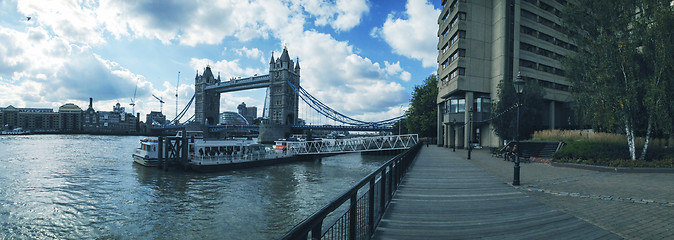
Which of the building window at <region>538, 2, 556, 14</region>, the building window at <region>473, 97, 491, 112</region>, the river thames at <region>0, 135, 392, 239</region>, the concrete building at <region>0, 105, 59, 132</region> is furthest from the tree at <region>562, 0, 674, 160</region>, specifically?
the concrete building at <region>0, 105, 59, 132</region>

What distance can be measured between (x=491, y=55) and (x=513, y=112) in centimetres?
1197

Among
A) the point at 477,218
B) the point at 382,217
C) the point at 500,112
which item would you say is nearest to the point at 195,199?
the point at 382,217

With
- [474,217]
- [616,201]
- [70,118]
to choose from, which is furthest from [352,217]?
[70,118]

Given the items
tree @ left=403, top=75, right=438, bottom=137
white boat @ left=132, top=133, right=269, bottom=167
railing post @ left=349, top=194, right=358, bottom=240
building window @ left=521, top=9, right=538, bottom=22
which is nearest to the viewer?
railing post @ left=349, top=194, right=358, bottom=240

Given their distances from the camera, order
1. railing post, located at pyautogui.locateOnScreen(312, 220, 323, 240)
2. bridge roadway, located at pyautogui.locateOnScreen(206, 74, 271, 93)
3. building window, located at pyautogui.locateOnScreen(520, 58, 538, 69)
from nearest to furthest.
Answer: railing post, located at pyautogui.locateOnScreen(312, 220, 323, 240) < building window, located at pyautogui.locateOnScreen(520, 58, 538, 69) < bridge roadway, located at pyautogui.locateOnScreen(206, 74, 271, 93)

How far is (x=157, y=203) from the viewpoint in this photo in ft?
53.6

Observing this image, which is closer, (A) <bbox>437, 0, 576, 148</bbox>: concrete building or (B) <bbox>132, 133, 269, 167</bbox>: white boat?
(B) <bbox>132, 133, 269, 167</bbox>: white boat

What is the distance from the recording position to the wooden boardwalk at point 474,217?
5.38 metres

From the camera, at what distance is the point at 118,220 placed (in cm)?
1322

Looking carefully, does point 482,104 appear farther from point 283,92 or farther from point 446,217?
point 283,92

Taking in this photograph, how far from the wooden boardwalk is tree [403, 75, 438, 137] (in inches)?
1907

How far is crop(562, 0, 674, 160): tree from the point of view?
15312 millimetres

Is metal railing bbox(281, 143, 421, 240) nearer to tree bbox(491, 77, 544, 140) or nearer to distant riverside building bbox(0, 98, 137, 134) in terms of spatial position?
tree bbox(491, 77, 544, 140)

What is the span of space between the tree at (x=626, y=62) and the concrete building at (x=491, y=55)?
18951mm
